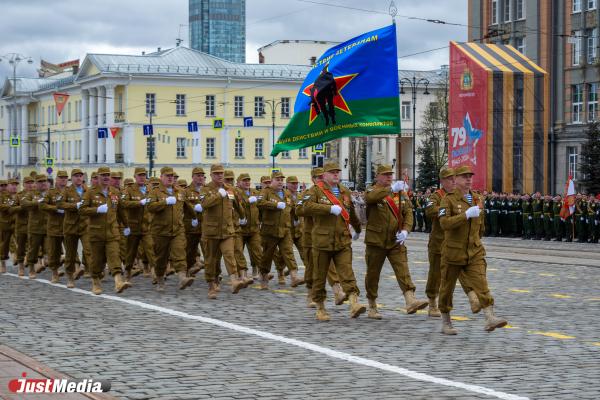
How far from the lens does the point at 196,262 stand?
68.6 ft

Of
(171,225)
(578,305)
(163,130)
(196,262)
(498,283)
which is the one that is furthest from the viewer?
(163,130)

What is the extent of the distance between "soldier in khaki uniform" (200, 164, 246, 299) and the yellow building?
66473mm

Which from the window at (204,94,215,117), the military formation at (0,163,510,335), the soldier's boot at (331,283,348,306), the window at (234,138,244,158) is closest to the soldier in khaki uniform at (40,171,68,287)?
the military formation at (0,163,510,335)

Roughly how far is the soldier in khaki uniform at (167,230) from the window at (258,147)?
7147 centimetres

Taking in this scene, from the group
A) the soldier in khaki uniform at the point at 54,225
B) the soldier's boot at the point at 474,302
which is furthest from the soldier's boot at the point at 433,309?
the soldier in khaki uniform at the point at 54,225

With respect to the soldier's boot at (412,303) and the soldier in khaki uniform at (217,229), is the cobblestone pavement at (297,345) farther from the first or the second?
the soldier in khaki uniform at (217,229)

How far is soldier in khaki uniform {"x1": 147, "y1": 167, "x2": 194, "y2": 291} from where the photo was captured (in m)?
17.4

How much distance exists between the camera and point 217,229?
16.5 meters

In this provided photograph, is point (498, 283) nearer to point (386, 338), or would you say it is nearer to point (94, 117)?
point (386, 338)

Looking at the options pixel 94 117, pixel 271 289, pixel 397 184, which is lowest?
pixel 271 289

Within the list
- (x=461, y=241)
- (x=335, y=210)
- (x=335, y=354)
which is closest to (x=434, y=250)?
(x=335, y=210)

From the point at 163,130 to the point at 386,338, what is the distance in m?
75.6

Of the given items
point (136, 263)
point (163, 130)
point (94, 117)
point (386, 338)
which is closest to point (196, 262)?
point (136, 263)

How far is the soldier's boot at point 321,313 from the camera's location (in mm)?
13570
